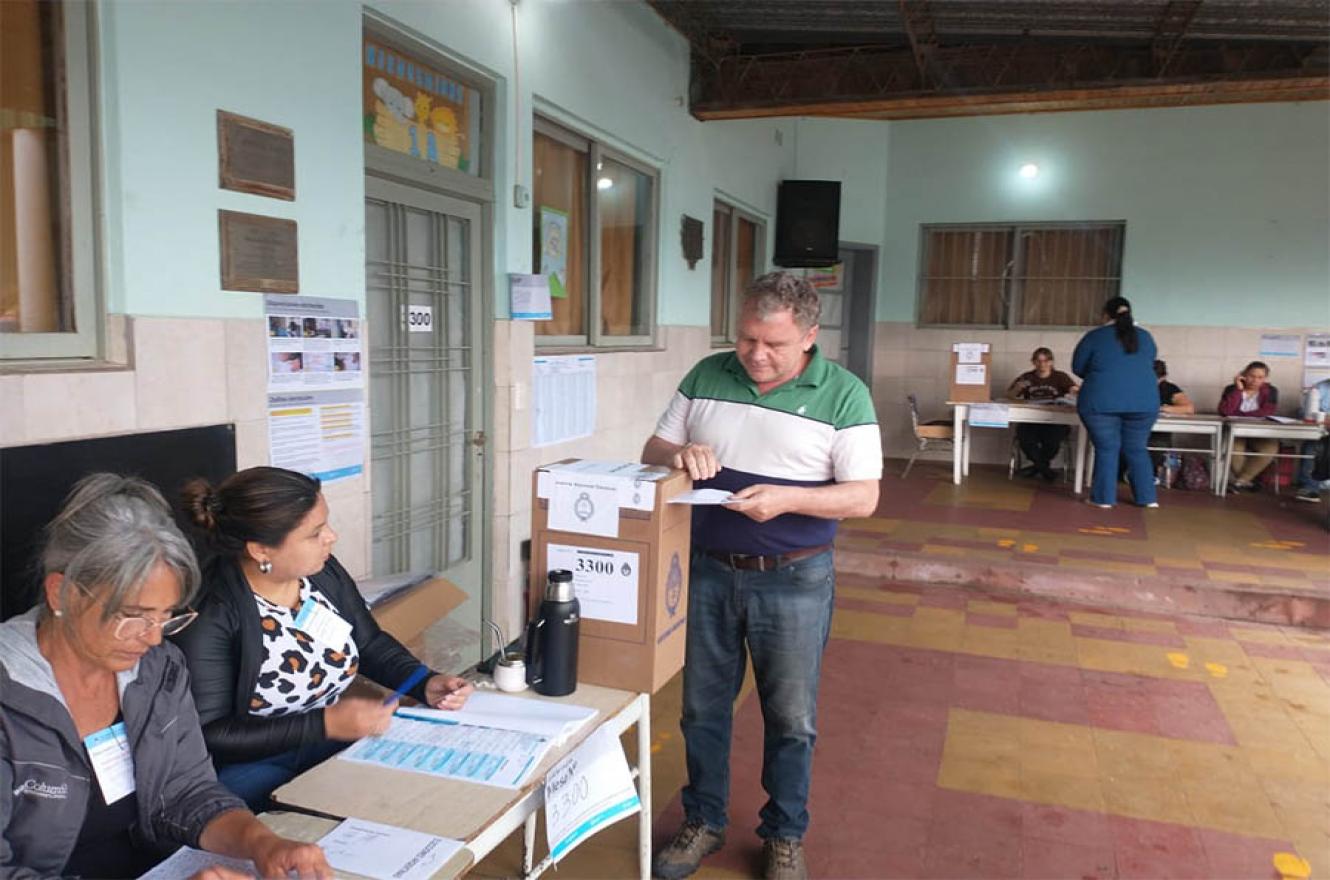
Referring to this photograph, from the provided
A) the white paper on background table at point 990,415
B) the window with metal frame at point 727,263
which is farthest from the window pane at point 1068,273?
the window with metal frame at point 727,263

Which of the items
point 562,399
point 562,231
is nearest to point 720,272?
point 562,231

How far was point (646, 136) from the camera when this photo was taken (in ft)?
18.3

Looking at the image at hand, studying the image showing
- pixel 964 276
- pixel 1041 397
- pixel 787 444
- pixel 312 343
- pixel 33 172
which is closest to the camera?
pixel 33 172

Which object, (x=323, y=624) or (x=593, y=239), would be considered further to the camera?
(x=593, y=239)

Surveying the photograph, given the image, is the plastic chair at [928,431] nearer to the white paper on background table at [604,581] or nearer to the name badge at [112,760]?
the white paper on background table at [604,581]

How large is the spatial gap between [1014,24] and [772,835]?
192 inches

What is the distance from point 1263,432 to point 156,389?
8333 mm

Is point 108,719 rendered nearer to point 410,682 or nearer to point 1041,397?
point 410,682

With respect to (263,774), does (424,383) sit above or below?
above

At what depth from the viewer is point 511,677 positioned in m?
2.02

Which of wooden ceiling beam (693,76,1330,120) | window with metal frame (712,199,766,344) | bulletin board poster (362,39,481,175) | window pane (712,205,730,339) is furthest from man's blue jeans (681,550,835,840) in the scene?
window pane (712,205,730,339)

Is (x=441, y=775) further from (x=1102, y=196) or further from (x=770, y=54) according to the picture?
(x=1102, y=196)

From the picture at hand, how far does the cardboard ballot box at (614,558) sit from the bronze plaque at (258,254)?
1161 millimetres

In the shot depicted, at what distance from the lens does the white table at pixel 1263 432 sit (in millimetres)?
7637
